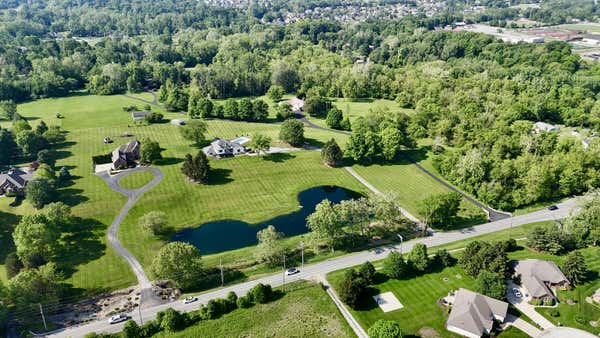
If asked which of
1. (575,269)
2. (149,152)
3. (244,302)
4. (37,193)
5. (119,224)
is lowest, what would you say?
(244,302)

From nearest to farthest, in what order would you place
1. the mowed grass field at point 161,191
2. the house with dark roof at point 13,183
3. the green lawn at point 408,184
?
the mowed grass field at point 161,191 < the green lawn at point 408,184 < the house with dark roof at point 13,183

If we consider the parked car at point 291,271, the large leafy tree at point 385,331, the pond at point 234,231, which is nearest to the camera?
the large leafy tree at point 385,331

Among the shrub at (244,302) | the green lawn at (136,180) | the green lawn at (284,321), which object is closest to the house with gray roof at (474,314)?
the green lawn at (284,321)

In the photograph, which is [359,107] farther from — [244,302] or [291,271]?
[244,302]

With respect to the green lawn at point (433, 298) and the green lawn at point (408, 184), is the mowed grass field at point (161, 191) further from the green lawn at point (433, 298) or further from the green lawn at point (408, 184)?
the green lawn at point (433, 298)

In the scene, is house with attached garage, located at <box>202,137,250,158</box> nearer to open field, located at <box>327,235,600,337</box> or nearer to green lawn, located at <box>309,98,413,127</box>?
green lawn, located at <box>309,98,413,127</box>

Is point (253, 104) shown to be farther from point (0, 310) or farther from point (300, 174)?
point (0, 310)

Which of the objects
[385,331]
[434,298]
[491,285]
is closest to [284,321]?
[385,331]
